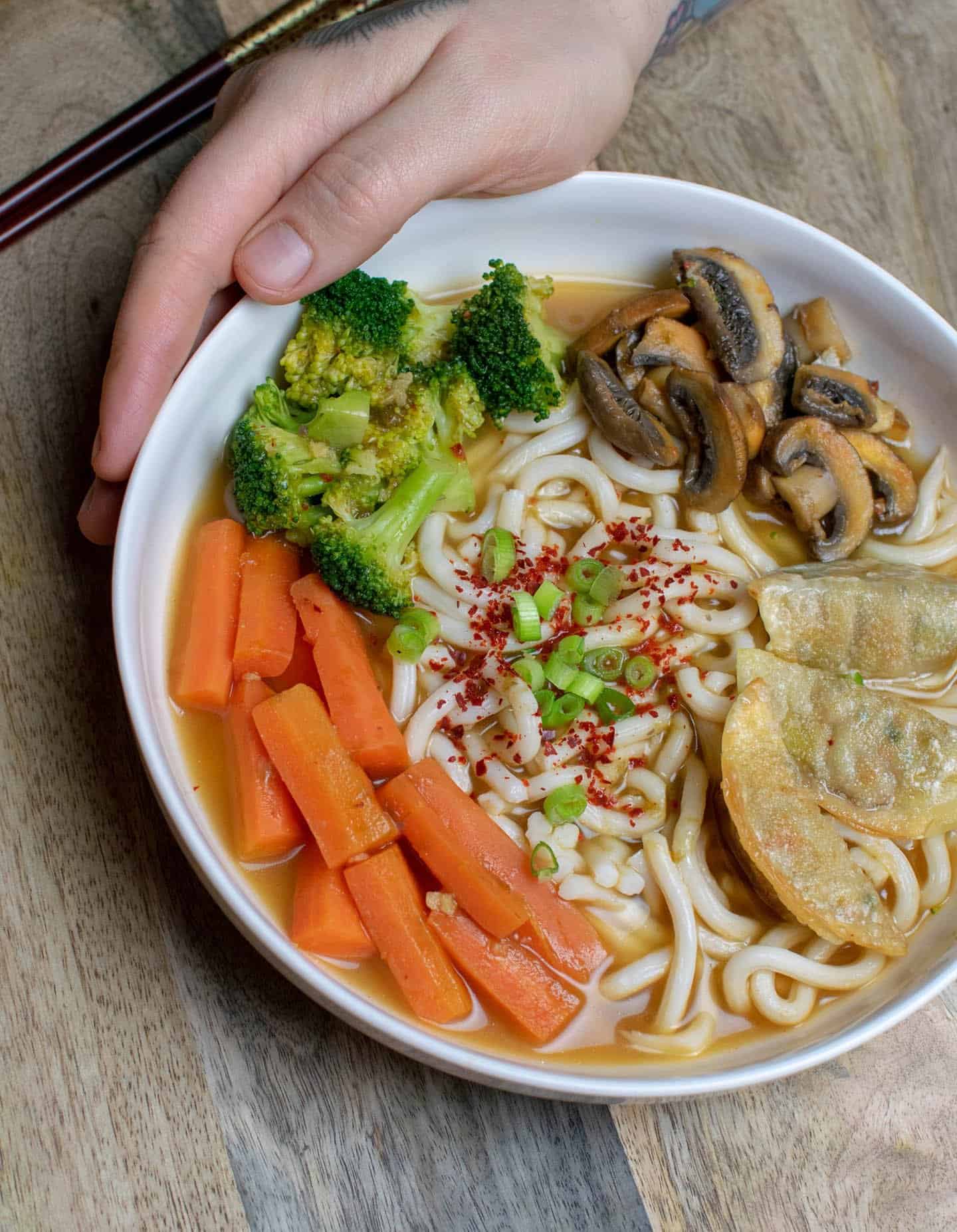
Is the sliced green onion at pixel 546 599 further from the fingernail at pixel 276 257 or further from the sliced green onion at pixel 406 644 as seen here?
the fingernail at pixel 276 257

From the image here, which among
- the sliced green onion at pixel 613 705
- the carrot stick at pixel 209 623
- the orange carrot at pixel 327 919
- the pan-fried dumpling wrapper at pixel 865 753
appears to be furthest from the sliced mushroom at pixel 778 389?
the orange carrot at pixel 327 919

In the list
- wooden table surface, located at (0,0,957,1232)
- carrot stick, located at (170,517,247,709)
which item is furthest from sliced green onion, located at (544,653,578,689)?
wooden table surface, located at (0,0,957,1232)

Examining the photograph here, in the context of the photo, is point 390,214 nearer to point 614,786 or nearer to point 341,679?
point 341,679

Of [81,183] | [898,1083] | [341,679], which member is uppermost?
[81,183]

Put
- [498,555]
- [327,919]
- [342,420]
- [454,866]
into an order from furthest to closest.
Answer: [498,555] < [342,420] < [454,866] < [327,919]

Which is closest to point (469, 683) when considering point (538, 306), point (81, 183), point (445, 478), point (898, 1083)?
point (445, 478)

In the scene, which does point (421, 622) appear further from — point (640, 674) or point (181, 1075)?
point (181, 1075)

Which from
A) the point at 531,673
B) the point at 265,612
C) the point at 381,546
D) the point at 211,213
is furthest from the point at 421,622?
the point at 211,213
